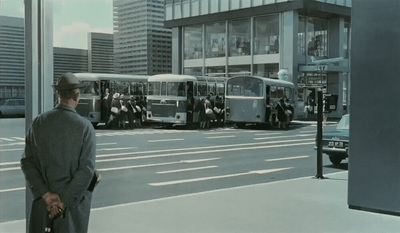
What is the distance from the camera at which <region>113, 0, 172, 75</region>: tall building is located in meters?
5.28

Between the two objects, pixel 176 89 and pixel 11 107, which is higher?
pixel 176 89

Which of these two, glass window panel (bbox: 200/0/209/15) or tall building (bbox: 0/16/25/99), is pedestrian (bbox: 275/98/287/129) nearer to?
glass window panel (bbox: 200/0/209/15)

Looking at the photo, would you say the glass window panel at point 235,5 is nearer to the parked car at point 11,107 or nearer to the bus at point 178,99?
the bus at point 178,99

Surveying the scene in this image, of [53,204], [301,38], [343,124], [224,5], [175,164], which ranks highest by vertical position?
[224,5]

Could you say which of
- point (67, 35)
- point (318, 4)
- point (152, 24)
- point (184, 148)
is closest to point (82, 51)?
point (67, 35)

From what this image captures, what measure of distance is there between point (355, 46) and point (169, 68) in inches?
90.4

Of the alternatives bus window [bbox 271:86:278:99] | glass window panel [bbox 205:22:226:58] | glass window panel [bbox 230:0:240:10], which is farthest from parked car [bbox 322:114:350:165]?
bus window [bbox 271:86:278:99]

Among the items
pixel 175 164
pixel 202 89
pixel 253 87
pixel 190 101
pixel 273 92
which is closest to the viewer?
pixel 175 164

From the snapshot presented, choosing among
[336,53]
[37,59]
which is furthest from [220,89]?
[37,59]

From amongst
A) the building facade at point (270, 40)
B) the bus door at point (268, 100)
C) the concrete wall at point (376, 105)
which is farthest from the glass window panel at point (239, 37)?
the concrete wall at point (376, 105)

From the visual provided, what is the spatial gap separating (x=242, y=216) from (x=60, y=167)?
3145mm

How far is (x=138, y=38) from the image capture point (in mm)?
5285

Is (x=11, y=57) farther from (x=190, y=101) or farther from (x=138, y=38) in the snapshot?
(x=190, y=101)

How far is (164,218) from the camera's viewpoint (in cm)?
550
